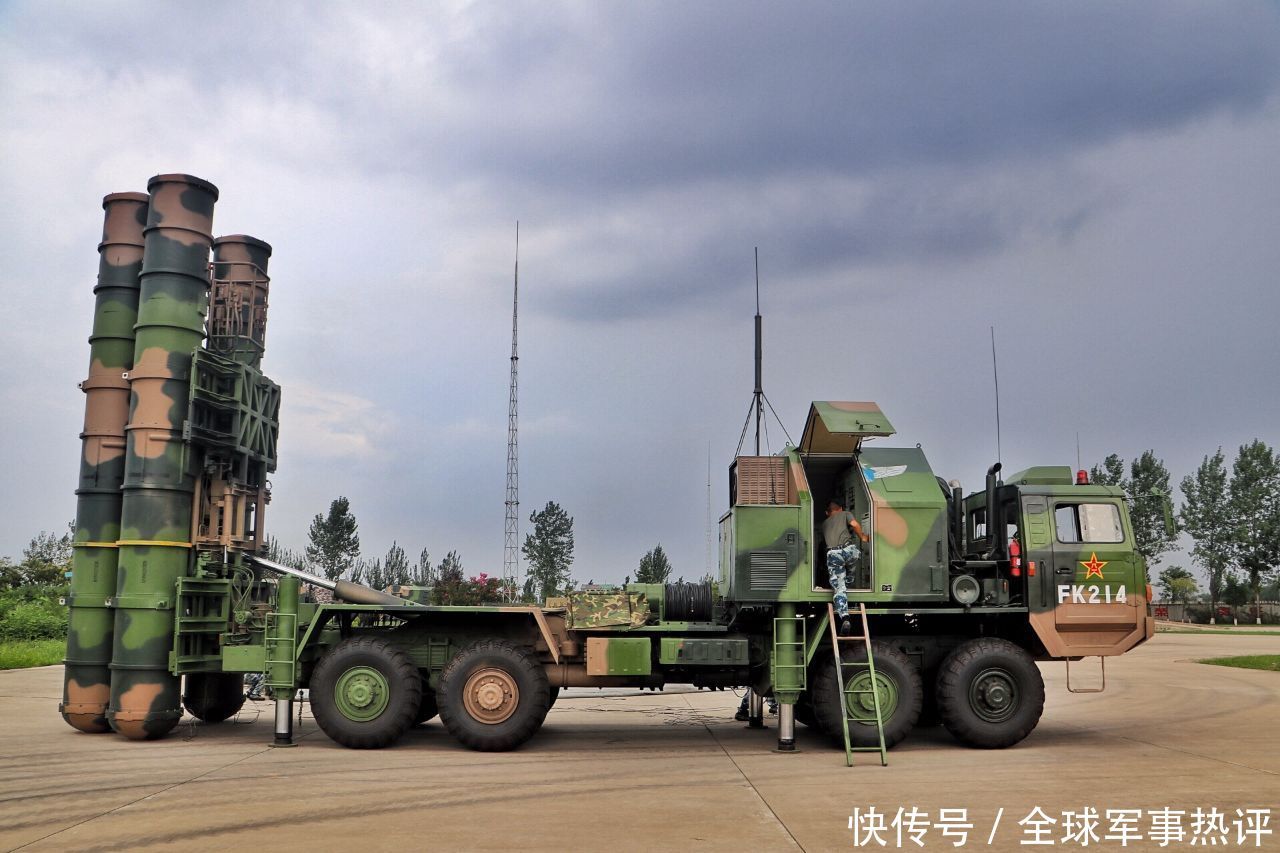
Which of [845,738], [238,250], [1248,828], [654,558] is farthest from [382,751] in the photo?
[654,558]

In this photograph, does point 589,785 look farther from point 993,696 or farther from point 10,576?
point 10,576

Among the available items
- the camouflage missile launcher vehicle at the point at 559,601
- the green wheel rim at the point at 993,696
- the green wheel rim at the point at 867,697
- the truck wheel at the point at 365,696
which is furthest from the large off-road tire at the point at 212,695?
the green wheel rim at the point at 993,696

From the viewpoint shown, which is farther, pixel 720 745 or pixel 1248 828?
pixel 720 745

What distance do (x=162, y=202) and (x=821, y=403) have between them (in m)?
9.32

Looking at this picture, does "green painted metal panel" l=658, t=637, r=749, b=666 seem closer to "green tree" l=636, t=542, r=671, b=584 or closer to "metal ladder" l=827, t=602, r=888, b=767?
"metal ladder" l=827, t=602, r=888, b=767

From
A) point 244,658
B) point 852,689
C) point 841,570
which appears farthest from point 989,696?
point 244,658

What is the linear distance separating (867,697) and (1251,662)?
19130 millimetres

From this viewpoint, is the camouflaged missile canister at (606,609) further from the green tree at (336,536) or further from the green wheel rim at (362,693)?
the green tree at (336,536)

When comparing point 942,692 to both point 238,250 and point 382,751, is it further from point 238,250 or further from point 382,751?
point 238,250

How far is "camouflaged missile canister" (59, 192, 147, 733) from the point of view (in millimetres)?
13289

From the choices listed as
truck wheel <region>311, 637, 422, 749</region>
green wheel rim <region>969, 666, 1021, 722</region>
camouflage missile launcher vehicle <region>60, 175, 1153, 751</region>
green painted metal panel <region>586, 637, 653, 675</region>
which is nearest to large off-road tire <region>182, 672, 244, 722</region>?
camouflage missile launcher vehicle <region>60, 175, 1153, 751</region>

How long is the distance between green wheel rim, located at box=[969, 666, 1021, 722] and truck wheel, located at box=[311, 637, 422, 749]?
22.2ft

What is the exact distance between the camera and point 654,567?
42.8m

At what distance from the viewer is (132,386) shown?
44.5ft
